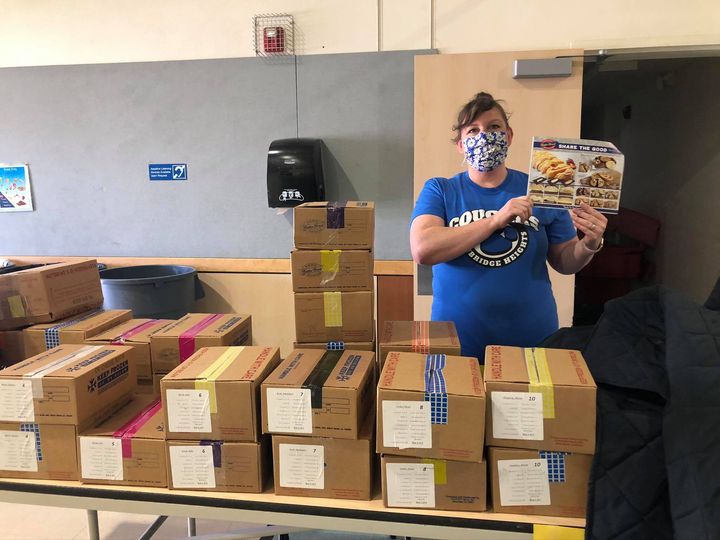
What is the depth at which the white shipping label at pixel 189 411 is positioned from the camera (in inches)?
43.5

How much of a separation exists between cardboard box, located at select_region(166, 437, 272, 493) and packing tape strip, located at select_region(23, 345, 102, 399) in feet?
1.08

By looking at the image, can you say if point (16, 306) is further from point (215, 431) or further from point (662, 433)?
point (662, 433)

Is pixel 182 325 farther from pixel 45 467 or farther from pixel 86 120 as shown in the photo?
pixel 86 120

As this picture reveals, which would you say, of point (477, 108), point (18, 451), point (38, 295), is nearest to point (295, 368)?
point (18, 451)

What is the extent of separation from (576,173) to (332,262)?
736 millimetres

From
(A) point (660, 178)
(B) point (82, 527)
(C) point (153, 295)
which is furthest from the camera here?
(A) point (660, 178)

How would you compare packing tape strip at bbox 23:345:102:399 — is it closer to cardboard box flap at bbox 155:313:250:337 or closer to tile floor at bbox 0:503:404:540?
cardboard box flap at bbox 155:313:250:337

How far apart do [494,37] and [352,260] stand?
7.65 ft

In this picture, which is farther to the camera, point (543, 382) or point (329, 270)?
point (329, 270)

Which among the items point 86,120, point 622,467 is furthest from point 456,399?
point 86,120

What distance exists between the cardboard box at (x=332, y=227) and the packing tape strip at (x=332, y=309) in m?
0.13

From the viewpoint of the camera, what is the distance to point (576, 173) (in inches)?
57.0

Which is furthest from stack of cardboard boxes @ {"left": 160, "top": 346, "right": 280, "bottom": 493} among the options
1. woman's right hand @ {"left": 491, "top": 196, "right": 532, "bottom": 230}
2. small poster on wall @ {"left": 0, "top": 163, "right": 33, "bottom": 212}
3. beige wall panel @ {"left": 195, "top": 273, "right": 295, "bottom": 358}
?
small poster on wall @ {"left": 0, "top": 163, "right": 33, "bottom": 212}

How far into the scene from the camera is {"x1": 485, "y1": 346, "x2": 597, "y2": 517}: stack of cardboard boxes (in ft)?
3.27
